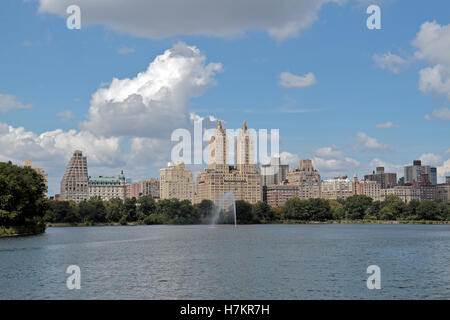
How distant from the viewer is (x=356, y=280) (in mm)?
50750

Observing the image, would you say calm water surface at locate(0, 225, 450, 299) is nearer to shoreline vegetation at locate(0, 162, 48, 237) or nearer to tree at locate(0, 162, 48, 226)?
tree at locate(0, 162, 48, 226)

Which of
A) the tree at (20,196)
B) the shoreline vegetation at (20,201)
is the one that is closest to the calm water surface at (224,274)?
the tree at (20,196)

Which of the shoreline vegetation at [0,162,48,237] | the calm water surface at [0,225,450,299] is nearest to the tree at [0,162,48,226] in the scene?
the shoreline vegetation at [0,162,48,237]

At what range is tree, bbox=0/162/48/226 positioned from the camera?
352ft

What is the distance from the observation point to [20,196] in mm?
115250

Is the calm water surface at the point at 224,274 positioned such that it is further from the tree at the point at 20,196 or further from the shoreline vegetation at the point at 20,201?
the shoreline vegetation at the point at 20,201

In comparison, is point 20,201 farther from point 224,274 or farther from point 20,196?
point 224,274

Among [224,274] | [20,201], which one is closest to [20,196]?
[20,201]

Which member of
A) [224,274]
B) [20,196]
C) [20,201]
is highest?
[20,196]

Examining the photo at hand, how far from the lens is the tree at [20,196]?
107312 millimetres
